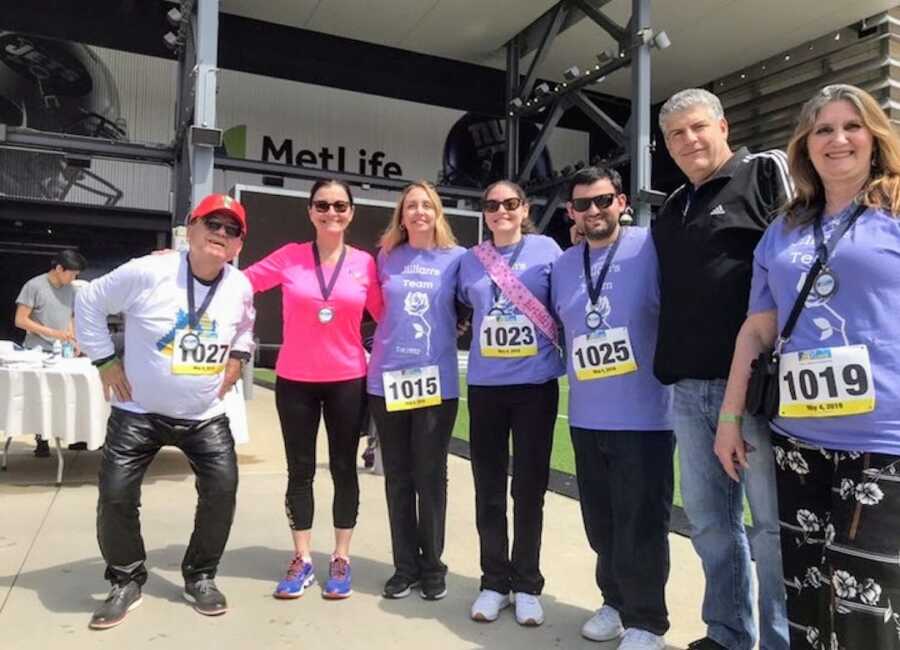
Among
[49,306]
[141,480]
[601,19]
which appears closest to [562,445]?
[141,480]

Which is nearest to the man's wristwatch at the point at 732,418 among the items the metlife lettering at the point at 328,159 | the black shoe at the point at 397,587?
the black shoe at the point at 397,587

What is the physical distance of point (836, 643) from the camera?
160cm

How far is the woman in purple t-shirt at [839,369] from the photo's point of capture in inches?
60.7

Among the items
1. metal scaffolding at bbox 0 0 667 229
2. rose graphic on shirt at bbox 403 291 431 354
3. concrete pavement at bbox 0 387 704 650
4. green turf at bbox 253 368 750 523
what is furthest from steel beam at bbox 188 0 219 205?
rose graphic on shirt at bbox 403 291 431 354

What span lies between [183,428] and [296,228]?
10125 mm

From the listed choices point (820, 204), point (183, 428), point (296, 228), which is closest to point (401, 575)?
point (183, 428)

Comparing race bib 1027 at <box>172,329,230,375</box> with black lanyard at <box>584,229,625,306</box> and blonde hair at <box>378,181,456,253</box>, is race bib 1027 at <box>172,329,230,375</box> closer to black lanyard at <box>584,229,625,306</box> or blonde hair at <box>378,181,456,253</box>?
blonde hair at <box>378,181,456,253</box>

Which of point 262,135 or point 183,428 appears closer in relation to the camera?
point 183,428

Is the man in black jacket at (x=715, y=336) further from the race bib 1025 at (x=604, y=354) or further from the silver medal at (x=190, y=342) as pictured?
the silver medal at (x=190, y=342)

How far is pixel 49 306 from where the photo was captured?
18.8 feet

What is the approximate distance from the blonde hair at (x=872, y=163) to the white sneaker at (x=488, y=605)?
1762 millimetres

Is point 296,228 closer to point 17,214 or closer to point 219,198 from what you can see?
point 17,214

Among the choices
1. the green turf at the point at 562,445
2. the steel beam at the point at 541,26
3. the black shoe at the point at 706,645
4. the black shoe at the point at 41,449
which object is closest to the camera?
the black shoe at the point at 706,645

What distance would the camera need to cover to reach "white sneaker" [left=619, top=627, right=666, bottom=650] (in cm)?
229
